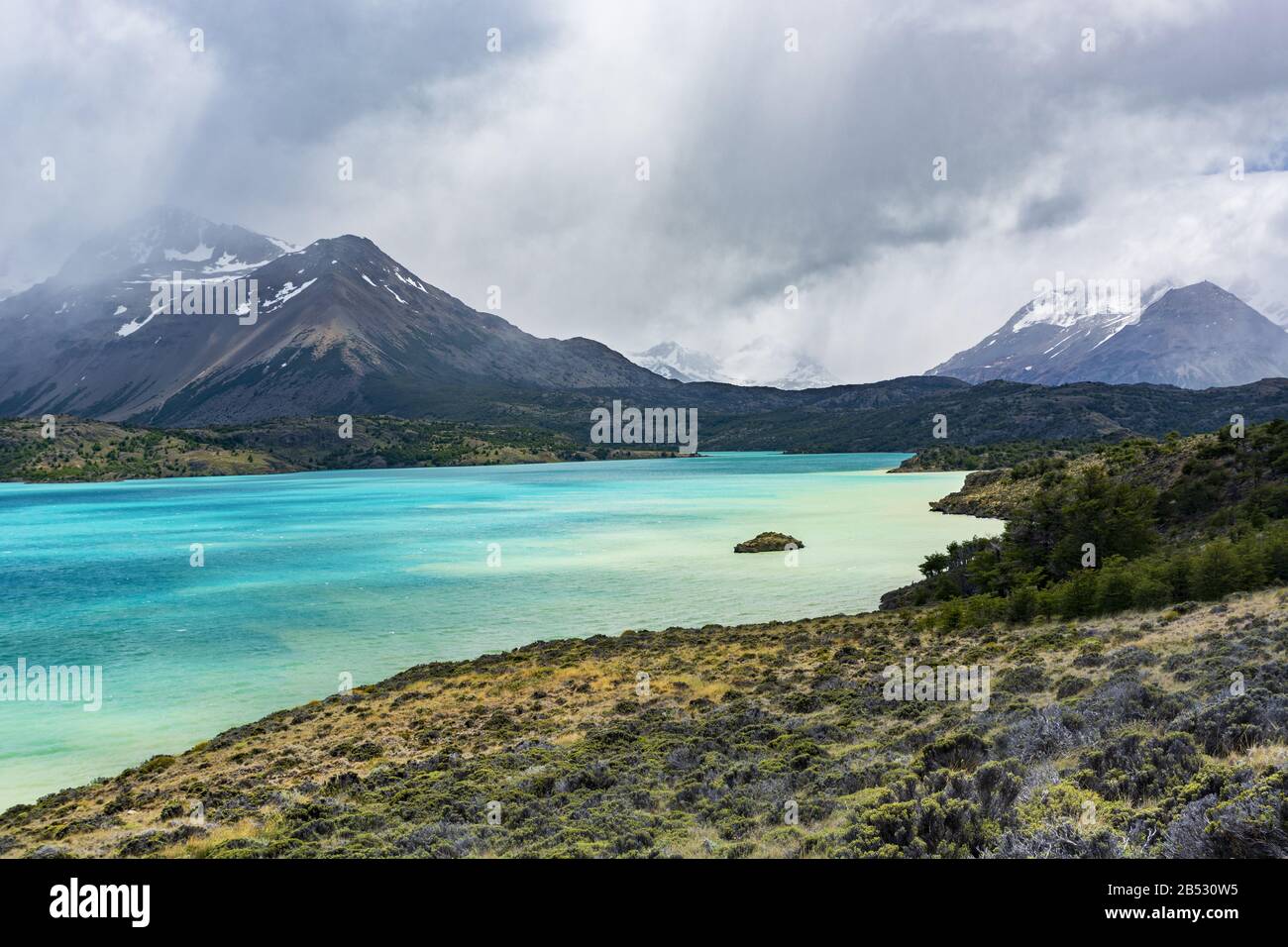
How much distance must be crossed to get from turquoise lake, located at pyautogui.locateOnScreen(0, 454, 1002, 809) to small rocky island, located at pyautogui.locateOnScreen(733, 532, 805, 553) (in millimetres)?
1457

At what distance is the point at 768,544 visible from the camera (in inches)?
2336

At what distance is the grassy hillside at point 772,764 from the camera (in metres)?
10.3

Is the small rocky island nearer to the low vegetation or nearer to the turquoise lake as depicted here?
the turquoise lake

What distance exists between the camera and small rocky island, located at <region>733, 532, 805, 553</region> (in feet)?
193

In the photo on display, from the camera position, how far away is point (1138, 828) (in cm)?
927

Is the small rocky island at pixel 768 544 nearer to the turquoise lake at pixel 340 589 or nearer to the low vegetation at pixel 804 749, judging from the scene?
the turquoise lake at pixel 340 589

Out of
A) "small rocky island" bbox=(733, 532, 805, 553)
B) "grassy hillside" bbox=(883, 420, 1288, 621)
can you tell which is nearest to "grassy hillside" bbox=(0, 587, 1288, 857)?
"grassy hillside" bbox=(883, 420, 1288, 621)

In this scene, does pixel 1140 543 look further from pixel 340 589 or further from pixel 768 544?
pixel 340 589

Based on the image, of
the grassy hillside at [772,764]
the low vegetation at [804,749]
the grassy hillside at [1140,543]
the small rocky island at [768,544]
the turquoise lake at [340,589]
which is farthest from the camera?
the small rocky island at [768,544]

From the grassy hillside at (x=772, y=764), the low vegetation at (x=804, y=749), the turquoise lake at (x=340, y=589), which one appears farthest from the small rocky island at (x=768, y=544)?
the grassy hillside at (x=772, y=764)

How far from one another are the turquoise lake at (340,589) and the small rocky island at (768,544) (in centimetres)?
146

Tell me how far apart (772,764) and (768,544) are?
44.8 meters

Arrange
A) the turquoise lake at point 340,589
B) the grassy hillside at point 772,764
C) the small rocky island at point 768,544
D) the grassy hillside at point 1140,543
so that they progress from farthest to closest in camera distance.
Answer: the small rocky island at point 768,544 → the grassy hillside at point 1140,543 → the turquoise lake at point 340,589 → the grassy hillside at point 772,764
